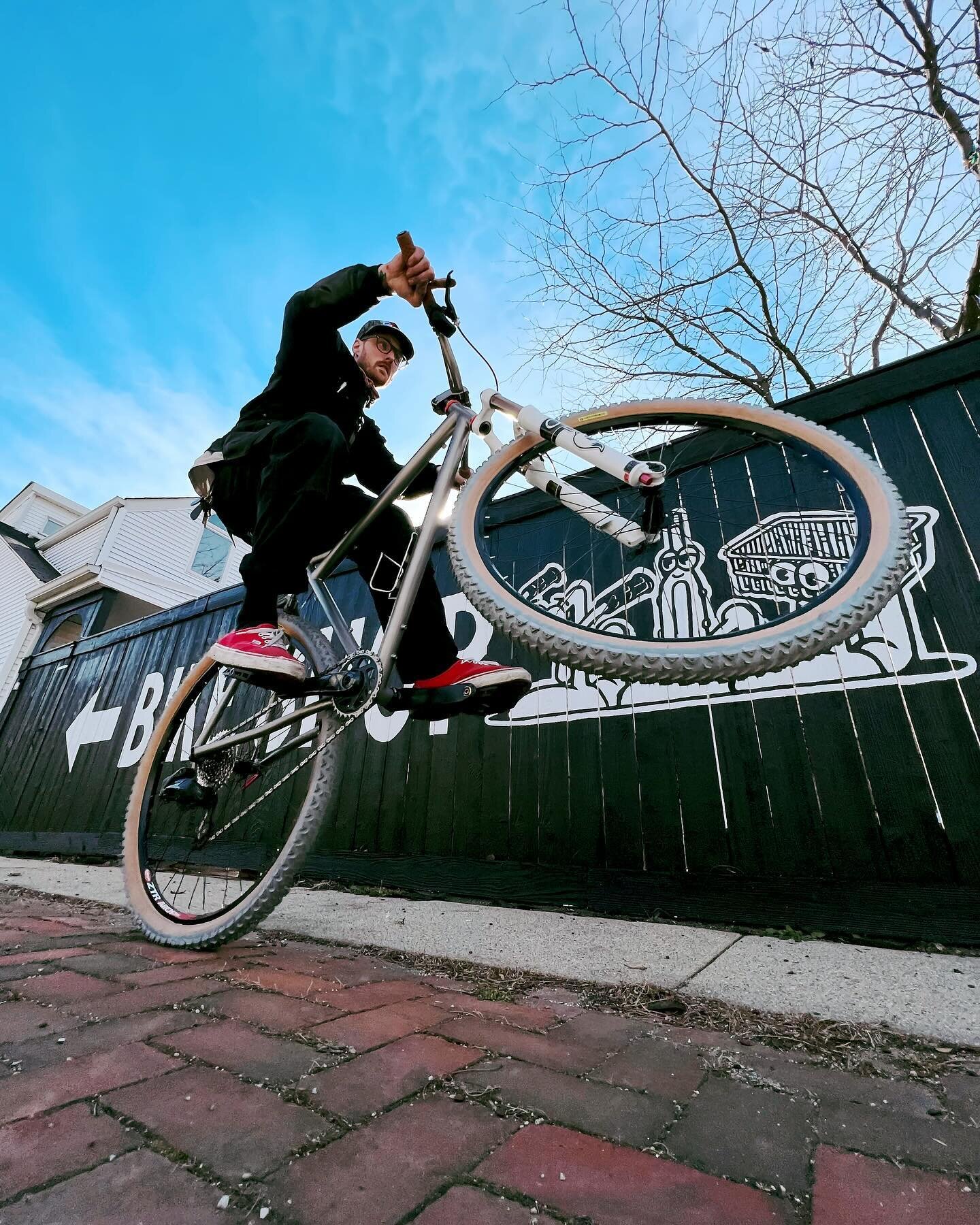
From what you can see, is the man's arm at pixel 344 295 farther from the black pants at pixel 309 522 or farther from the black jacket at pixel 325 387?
the black pants at pixel 309 522

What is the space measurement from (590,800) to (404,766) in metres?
1.12

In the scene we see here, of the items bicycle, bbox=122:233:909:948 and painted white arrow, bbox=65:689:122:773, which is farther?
painted white arrow, bbox=65:689:122:773

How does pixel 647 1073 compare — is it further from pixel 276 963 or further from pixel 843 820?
pixel 843 820

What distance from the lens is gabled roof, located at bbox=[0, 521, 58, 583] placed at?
1291 centimetres

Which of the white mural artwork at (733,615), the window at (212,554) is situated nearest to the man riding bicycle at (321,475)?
the white mural artwork at (733,615)

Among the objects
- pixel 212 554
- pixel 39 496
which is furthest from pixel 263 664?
pixel 39 496

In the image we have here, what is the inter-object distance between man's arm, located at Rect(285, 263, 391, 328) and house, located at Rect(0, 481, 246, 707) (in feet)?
31.6

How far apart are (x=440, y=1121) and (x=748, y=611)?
6.84 ft

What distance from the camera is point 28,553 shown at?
1366cm

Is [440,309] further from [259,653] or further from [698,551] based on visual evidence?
[698,551]

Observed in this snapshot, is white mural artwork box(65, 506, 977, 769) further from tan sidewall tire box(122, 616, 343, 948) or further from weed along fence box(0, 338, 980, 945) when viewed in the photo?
tan sidewall tire box(122, 616, 343, 948)

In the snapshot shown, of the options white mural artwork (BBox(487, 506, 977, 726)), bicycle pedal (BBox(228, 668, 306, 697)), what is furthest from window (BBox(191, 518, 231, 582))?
bicycle pedal (BBox(228, 668, 306, 697))

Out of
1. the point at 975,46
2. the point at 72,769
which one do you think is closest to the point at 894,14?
the point at 975,46

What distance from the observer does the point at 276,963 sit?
4.63ft
